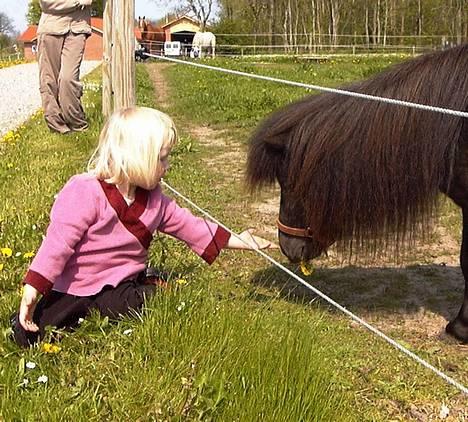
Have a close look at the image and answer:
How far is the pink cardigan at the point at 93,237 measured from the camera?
8.39ft

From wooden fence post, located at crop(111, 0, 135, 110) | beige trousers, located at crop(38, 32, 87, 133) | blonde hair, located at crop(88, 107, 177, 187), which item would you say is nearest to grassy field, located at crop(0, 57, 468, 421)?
blonde hair, located at crop(88, 107, 177, 187)

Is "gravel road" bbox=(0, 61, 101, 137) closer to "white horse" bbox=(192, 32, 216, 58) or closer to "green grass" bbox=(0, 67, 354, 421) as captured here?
"green grass" bbox=(0, 67, 354, 421)

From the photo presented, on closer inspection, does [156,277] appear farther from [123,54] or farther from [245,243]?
[123,54]

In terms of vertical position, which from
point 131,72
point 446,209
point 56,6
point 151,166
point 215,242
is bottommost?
point 446,209

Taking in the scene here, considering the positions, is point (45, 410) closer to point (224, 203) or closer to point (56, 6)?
point (224, 203)

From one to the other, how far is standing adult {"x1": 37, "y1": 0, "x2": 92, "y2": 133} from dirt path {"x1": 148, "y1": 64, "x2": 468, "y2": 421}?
3.32m

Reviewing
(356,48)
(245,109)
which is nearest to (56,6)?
(245,109)

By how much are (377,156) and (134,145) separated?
112cm

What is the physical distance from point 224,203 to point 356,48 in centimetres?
3877

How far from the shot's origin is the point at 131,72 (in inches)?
174

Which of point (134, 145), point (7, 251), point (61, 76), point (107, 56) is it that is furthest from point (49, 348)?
point (61, 76)

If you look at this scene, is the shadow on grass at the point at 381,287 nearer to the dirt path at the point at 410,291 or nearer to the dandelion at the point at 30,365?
the dirt path at the point at 410,291

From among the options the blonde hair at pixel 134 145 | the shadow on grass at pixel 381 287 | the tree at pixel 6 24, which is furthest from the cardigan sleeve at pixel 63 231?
the tree at pixel 6 24

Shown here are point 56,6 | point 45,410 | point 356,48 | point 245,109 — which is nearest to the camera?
point 45,410
